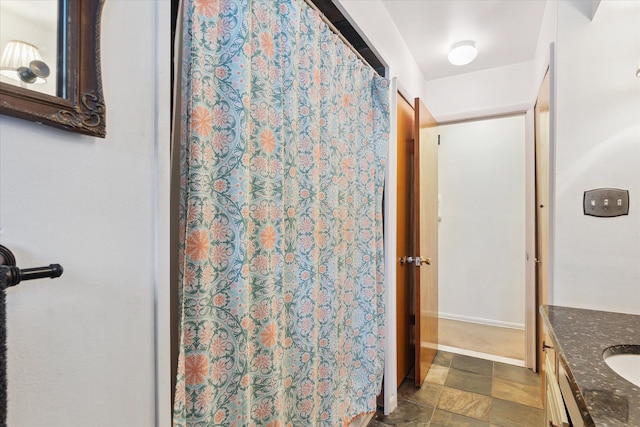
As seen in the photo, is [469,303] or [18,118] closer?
[18,118]

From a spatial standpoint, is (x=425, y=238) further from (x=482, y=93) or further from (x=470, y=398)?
(x=482, y=93)

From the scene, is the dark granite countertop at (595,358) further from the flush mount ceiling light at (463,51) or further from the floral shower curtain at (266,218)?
the flush mount ceiling light at (463,51)

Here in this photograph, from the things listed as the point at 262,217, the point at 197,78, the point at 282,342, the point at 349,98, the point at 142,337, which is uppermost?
the point at 349,98

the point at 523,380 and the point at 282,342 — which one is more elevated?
the point at 282,342

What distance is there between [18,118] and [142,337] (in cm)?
44

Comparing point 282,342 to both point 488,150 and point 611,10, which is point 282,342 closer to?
point 611,10

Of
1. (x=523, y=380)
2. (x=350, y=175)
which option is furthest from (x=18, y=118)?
(x=523, y=380)

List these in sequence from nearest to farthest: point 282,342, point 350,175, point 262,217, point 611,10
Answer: point 262,217, point 282,342, point 611,10, point 350,175

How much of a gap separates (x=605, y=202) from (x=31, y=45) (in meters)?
1.95

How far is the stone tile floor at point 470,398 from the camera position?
191 centimetres

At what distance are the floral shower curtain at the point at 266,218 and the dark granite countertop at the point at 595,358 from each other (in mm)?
778

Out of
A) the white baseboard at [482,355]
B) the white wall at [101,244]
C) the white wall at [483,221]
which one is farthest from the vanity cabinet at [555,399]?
the white wall at [483,221]

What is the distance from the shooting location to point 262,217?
0.96m

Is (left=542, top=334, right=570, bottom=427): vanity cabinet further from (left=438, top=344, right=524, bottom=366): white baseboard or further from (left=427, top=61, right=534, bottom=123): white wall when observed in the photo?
(left=427, top=61, right=534, bottom=123): white wall
